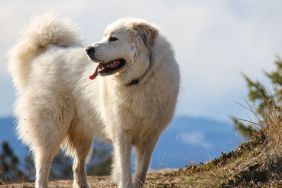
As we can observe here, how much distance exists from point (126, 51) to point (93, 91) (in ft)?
3.06

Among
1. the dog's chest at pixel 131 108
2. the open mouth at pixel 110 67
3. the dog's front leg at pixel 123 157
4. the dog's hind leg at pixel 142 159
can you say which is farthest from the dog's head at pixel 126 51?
the dog's hind leg at pixel 142 159

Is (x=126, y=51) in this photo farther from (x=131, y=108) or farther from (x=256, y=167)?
(x=256, y=167)

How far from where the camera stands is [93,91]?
8.29m

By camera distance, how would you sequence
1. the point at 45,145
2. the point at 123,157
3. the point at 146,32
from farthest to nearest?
the point at 45,145 < the point at 123,157 < the point at 146,32

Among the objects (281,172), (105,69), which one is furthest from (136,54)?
(281,172)

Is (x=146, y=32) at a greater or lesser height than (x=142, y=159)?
greater

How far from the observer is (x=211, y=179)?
7238 millimetres

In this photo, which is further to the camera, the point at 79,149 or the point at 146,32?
the point at 79,149

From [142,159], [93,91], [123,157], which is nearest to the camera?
[123,157]

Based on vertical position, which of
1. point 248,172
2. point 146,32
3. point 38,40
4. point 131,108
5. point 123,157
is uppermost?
point 38,40

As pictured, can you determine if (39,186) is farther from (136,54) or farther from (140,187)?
(136,54)

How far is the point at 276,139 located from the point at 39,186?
9.94 feet

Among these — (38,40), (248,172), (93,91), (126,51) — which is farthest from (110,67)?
(38,40)

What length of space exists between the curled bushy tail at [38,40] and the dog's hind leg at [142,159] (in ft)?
7.10
